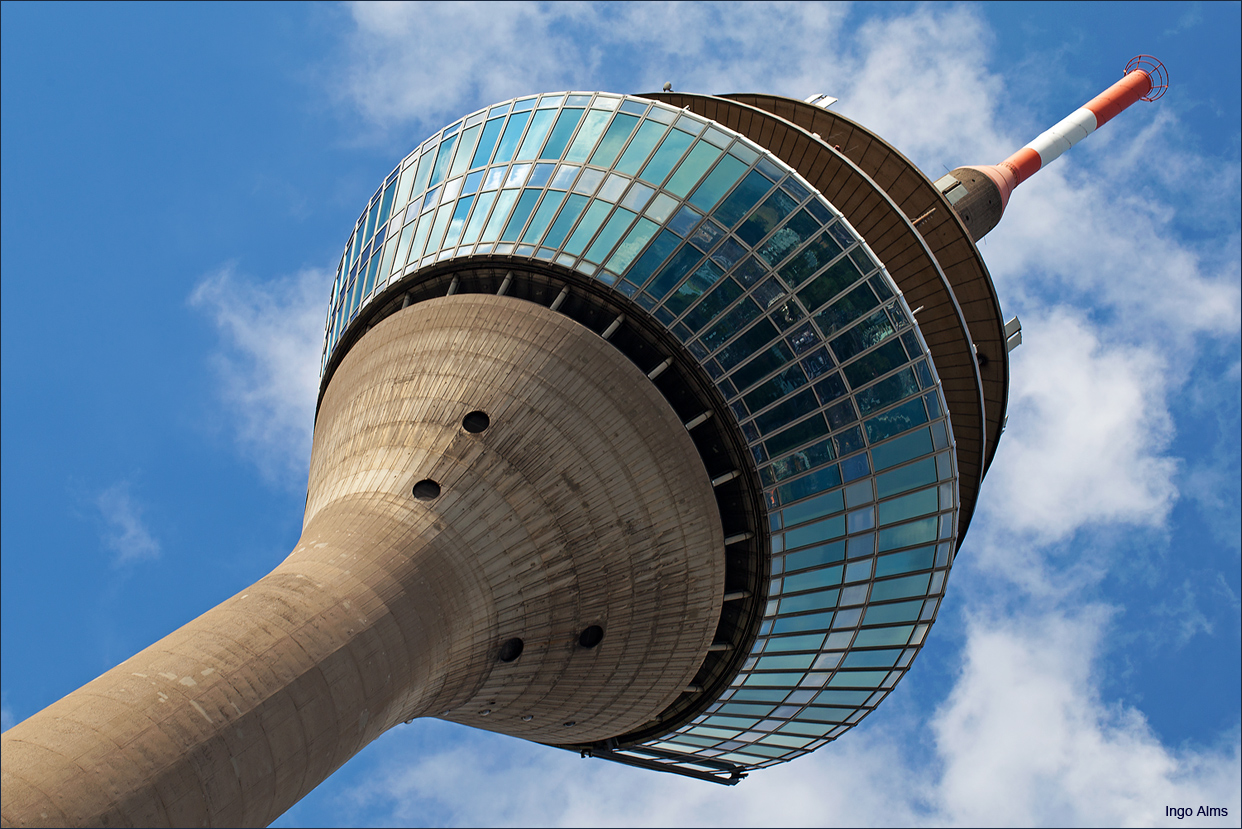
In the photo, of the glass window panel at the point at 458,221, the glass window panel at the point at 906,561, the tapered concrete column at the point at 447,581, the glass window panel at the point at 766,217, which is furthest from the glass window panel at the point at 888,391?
the glass window panel at the point at 458,221

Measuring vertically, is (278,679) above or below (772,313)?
below

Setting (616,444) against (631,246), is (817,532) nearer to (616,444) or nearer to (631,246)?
(616,444)

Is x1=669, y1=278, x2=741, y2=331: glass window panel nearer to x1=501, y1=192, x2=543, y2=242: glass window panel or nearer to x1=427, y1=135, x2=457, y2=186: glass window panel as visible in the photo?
x1=501, y1=192, x2=543, y2=242: glass window panel

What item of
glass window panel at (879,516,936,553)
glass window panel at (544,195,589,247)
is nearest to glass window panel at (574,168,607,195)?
A: glass window panel at (544,195,589,247)

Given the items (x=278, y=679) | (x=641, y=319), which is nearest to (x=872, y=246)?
(x=641, y=319)

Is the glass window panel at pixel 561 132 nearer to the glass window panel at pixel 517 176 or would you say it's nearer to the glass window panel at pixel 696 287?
the glass window panel at pixel 517 176

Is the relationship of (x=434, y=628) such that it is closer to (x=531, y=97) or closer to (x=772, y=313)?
(x=772, y=313)
